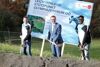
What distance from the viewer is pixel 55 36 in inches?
459

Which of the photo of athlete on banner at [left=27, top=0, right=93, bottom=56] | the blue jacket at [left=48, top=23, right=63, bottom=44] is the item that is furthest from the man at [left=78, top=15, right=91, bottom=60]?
the blue jacket at [left=48, top=23, right=63, bottom=44]

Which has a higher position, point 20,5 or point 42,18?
point 42,18

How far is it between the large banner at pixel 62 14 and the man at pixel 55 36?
11.9 inches

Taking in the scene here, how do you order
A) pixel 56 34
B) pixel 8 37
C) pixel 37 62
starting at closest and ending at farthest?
pixel 37 62
pixel 56 34
pixel 8 37

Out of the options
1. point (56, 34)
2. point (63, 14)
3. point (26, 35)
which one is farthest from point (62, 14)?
point (26, 35)

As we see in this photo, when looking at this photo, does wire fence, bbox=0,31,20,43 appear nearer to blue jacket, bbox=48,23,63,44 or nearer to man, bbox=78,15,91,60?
blue jacket, bbox=48,23,63,44

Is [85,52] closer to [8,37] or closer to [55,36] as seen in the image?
[55,36]

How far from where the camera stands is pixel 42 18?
40.4ft

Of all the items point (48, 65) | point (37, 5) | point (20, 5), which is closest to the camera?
point (48, 65)

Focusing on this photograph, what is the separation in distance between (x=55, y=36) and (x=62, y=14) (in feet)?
3.10

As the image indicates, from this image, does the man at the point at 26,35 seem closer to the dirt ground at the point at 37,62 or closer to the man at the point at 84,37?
the man at the point at 84,37

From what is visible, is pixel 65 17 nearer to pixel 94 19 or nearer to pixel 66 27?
pixel 66 27

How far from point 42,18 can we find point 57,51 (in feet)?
3.96

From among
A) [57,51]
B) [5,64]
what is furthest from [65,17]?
[5,64]
